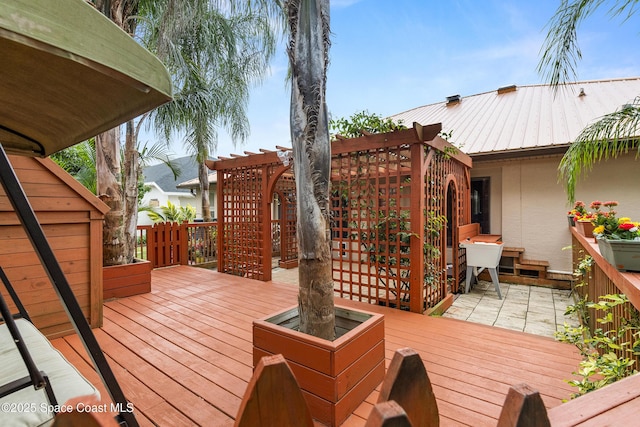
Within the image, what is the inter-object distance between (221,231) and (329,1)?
5286 millimetres

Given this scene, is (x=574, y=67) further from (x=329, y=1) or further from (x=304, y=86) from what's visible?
(x=304, y=86)

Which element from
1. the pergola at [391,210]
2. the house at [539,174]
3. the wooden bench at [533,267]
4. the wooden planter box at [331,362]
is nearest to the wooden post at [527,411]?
the wooden planter box at [331,362]

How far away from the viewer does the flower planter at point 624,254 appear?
1.92 metres

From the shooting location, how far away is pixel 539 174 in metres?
6.44

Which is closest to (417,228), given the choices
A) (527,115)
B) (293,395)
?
(293,395)

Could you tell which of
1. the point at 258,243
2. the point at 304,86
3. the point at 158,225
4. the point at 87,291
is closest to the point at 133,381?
the point at 87,291

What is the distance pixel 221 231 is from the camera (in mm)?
6438

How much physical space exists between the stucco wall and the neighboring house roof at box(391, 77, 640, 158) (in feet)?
1.58

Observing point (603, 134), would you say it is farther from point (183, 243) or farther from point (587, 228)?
point (183, 243)

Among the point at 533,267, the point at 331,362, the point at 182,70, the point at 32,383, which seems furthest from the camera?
the point at 182,70

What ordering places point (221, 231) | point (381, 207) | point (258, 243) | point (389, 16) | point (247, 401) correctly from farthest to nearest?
point (389, 16), point (221, 231), point (258, 243), point (381, 207), point (247, 401)

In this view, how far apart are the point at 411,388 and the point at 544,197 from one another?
751 centimetres

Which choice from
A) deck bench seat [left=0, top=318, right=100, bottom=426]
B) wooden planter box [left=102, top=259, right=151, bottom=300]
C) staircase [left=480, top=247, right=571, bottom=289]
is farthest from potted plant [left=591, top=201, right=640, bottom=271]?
wooden planter box [left=102, top=259, right=151, bottom=300]

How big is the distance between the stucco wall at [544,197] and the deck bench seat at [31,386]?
303 inches
